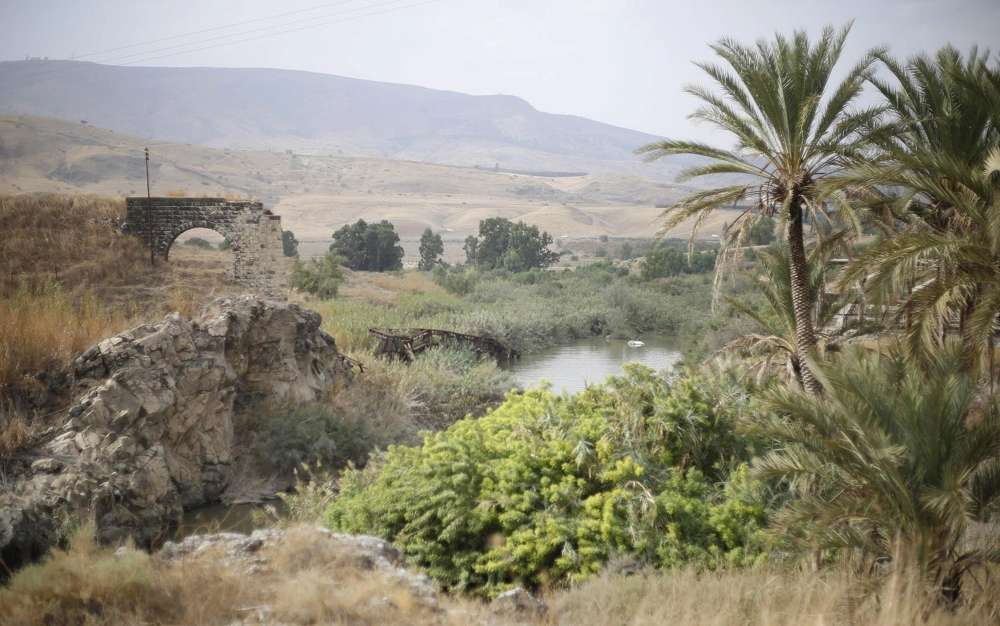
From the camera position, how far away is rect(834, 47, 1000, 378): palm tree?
28.3 feet

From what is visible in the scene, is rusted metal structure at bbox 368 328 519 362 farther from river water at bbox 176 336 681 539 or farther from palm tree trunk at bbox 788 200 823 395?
palm tree trunk at bbox 788 200 823 395

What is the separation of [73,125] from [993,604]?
103028 millimetres

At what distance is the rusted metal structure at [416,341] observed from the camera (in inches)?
821

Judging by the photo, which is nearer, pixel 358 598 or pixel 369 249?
pixel 358 598

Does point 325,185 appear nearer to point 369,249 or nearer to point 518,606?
point 369,249

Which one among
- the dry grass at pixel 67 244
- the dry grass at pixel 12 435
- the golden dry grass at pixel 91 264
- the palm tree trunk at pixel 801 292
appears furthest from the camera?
the dry grass at pixel 67 244

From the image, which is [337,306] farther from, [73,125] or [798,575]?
[73,125]

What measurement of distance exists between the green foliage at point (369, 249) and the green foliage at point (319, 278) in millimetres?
14810

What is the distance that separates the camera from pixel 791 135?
37.4 ft

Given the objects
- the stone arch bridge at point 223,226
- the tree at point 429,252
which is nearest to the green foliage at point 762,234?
the tree at point 429,252

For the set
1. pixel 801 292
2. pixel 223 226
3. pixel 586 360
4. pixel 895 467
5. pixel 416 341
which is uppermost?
pixel 223 226

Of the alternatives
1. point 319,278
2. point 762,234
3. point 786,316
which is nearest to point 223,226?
point 319,278

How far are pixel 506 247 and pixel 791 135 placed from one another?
1774 inches

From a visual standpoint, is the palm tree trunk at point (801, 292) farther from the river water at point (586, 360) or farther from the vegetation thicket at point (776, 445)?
the river water at point (586, 360)
